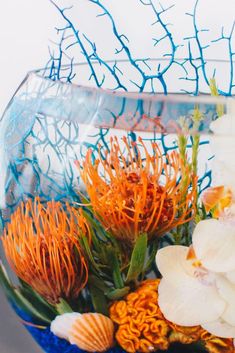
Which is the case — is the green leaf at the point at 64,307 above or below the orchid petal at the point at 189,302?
below

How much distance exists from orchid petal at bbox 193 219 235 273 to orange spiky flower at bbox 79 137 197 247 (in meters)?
0.01

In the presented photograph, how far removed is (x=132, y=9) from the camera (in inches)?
29.6

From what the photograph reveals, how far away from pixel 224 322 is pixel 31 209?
0.11m

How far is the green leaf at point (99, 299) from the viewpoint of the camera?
0.32 metres

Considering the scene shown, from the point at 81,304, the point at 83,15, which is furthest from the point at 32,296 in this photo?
the point at 83,15

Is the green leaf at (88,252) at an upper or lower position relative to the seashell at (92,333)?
upper

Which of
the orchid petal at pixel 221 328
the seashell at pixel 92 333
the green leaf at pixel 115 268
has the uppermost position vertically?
the green leaf at pixel 115 268

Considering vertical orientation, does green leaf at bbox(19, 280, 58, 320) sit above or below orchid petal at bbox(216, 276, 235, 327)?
below

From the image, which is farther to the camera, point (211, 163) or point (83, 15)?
point (83, 15)

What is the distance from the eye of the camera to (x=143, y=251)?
0.31m

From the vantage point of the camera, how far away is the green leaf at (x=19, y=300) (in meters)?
Answer: 0.34

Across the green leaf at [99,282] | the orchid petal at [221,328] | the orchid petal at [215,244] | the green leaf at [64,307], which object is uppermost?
the orchid petal at [215,244]

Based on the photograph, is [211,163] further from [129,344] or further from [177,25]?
[177,25]

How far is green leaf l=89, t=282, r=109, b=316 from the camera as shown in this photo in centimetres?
32
